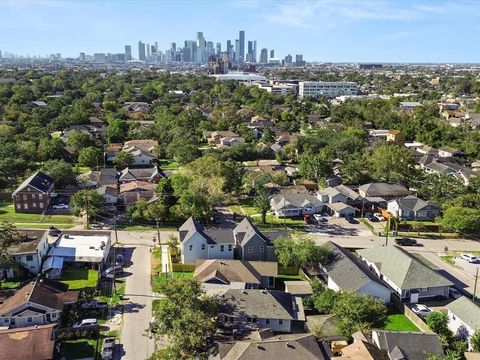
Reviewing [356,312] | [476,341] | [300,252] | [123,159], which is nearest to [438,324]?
[476,341]

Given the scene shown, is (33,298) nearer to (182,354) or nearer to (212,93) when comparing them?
(182,354)

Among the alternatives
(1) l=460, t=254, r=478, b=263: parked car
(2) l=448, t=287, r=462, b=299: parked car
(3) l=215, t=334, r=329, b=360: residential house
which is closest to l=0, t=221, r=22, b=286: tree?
(3) l=215, t=334, r=329, b=360: residential house

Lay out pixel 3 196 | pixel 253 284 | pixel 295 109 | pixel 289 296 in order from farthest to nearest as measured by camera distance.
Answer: pixel 295 109
pixel 3 196
pixel 253 284
pixel 289 296

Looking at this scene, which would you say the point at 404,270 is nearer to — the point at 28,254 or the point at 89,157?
the point at 28,254

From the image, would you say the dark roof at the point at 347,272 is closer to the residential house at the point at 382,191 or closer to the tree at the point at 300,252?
the tree at the point at 300,252

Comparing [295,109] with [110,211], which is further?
[295,109]

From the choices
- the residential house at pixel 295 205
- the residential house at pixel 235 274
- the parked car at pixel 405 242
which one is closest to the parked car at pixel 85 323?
the residential house at pixel 235 274

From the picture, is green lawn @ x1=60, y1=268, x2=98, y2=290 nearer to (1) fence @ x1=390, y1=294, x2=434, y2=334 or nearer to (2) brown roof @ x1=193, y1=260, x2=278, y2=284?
(2) brown roof @ x1=193, y1=260, x2=278, y2=284

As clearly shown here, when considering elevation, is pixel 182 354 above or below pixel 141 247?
above

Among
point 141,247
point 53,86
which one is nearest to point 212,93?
point 53,86
